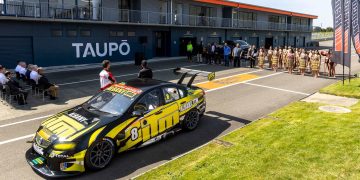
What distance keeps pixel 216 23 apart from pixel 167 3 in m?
7.79

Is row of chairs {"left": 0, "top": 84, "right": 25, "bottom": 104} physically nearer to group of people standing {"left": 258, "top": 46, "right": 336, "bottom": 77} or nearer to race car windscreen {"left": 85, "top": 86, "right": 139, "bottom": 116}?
race car windscreen {"left": 85, "top": 86, "right": 139, "bottom": 116}

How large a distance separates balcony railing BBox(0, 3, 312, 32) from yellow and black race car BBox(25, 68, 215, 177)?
1509cm

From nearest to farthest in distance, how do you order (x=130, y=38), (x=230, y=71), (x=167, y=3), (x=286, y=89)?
(x=286, y=89) → (x=230, y=71) → (x=130, y=38) → (x=167, y=3)

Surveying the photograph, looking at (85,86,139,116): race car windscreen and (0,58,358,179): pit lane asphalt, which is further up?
(85,86,139,116): race car windscreen

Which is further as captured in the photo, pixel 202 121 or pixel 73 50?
pixel 73 50

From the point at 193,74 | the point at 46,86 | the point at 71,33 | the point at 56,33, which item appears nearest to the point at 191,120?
the point at 193,74

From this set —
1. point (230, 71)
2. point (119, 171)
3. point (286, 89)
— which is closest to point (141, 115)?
point (119, 171)

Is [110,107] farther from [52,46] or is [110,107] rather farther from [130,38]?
[130,38]

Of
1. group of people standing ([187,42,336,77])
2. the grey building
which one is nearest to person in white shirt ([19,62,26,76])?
the grey building

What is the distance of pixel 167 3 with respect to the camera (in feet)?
101

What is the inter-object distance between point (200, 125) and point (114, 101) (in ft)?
10.0

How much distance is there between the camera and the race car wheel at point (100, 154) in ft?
20.0

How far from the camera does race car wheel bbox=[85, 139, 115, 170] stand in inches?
240

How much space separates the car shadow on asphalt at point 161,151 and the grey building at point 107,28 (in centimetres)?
1552
